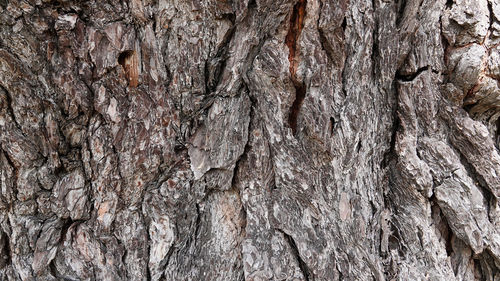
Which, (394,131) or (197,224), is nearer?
(197,224)

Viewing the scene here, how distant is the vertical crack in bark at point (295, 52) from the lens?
1.31m

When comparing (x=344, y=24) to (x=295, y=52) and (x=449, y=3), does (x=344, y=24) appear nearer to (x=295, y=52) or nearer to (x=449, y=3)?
(x=295, y=52)

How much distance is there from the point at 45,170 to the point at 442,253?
1551 millimetres

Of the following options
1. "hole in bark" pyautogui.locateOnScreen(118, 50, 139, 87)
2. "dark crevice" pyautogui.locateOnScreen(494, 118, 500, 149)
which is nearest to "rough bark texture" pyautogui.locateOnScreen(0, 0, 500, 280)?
"hole in bark" pyautogui.locateOnScreen(118, 50, 139, 87)

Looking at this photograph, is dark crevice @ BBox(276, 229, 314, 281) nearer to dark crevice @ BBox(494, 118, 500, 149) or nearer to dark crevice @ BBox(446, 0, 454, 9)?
dark crevice @ BBox(494, 118, 500, 149)

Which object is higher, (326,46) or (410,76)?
(326,46)

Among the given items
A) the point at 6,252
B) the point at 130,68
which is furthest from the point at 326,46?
the point at 6,252

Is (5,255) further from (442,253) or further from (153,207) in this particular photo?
(442,253)

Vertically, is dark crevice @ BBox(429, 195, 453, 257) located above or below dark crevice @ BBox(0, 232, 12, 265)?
below

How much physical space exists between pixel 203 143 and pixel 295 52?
47cm

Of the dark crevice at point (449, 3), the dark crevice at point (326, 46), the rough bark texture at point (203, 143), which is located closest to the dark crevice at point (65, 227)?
the rough bark texture at point (203, 143)

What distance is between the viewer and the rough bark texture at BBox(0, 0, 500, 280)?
4.02 feet

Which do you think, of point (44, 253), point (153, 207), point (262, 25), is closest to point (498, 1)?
point (262, 25)

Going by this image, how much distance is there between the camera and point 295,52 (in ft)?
4.34
